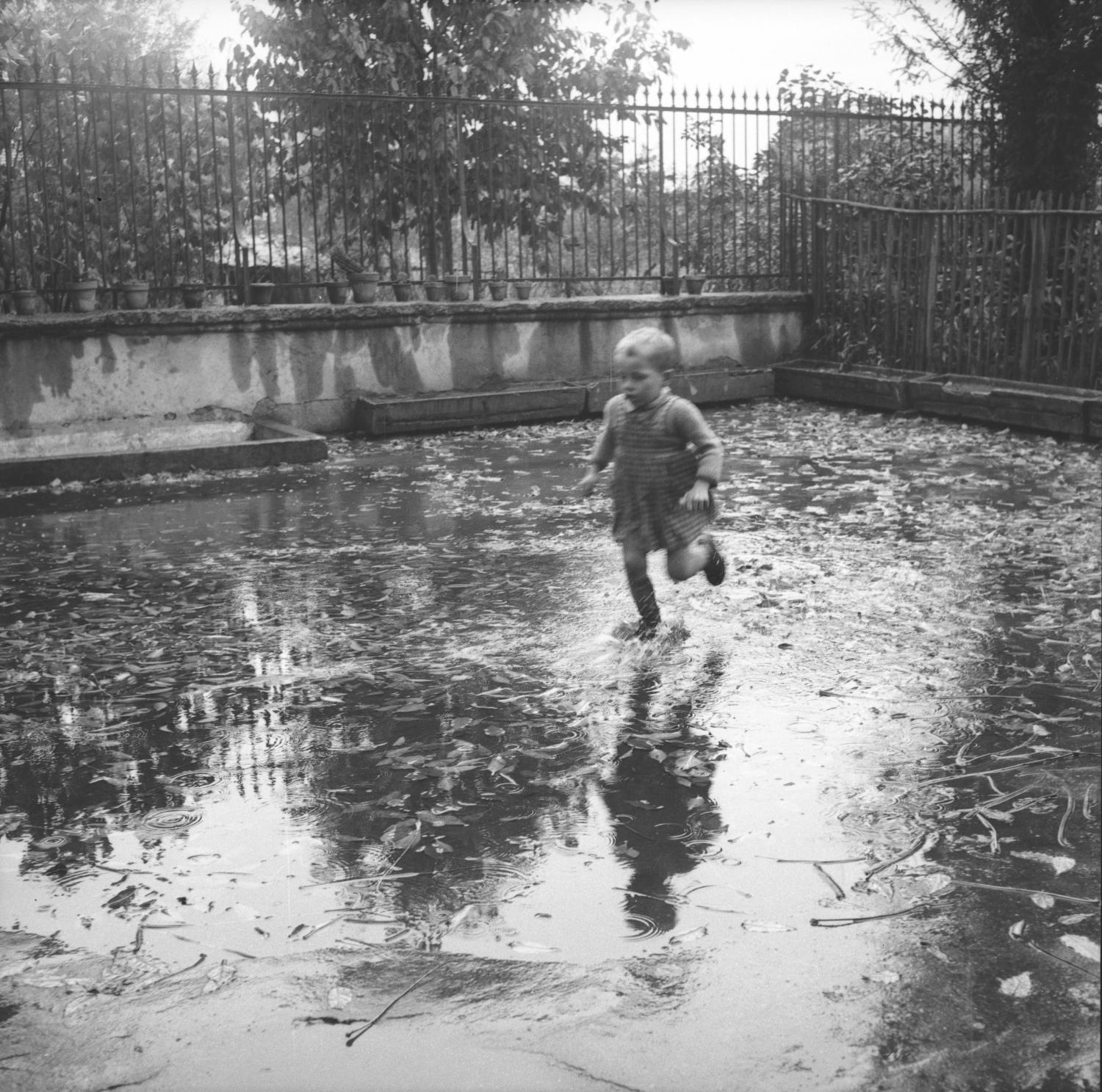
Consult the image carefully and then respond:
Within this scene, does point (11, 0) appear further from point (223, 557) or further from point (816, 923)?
point (816, 923)

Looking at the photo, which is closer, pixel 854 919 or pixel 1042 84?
pixel 854 919

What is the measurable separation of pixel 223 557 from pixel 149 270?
596cm

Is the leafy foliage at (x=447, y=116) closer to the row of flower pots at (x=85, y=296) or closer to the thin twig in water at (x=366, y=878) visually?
the row of flower pots at (x=85, y=296)

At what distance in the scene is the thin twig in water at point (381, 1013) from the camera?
8.80 ft

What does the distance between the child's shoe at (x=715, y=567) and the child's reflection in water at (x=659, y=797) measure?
90 centimetres

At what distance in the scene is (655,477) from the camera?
215 inches

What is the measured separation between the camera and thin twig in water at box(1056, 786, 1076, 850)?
345 cm

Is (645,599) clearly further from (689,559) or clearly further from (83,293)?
(83,293)

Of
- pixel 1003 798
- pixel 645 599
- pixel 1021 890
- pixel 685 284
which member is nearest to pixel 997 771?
pixel 1003 798

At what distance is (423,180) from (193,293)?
2.91 meters

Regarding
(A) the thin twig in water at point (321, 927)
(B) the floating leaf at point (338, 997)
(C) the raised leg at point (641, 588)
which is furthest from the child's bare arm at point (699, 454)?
(B) the floating leaf at point (338, 997)

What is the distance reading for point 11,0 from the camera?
15.3 metres

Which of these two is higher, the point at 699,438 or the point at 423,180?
the point at 423,180

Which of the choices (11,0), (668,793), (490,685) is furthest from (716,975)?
(11,0)
